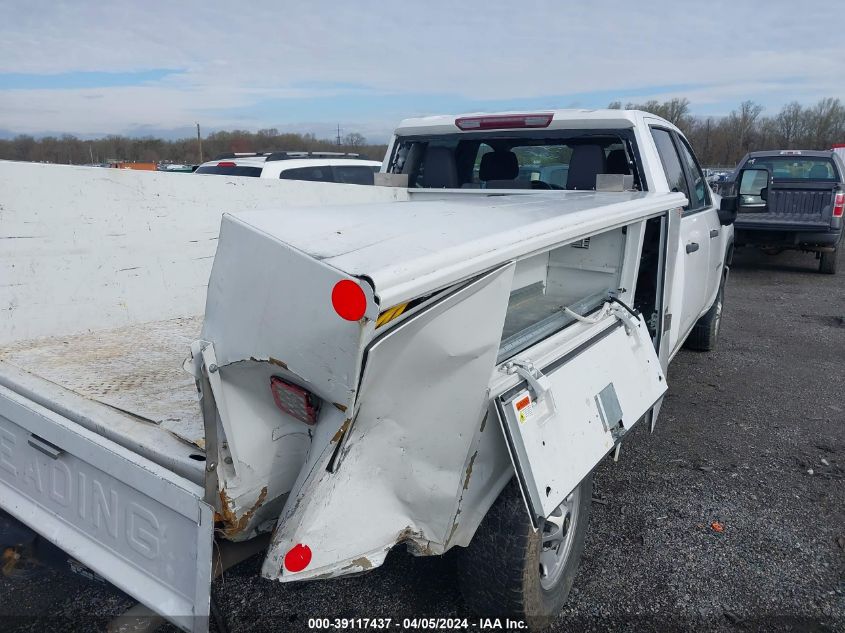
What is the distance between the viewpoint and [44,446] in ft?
Result: 6.38

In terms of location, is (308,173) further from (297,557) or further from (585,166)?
(297,557)

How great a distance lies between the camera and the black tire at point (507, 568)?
2.14 meters

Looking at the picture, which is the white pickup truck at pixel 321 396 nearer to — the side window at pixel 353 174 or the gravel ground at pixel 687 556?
the gravel ground at pixel 687 556

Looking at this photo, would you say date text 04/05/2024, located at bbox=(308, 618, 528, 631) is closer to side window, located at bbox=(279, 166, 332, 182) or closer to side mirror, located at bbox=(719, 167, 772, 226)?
side mirror, located at bbox=(719, 167, 772, 226)

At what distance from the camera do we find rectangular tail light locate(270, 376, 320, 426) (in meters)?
1.64

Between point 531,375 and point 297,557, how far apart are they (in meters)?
0.91

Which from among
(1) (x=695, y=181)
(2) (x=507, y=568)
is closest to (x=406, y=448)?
(2) (x=507, y=568)

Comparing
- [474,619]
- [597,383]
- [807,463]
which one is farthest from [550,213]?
[807,463]

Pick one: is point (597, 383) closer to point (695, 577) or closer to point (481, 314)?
point (481, 314)

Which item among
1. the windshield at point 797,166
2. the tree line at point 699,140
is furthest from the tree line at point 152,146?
the windshield at point 797,166

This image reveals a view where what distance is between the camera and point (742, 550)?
3008 mm

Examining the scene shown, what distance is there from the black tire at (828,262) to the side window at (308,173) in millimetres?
8431

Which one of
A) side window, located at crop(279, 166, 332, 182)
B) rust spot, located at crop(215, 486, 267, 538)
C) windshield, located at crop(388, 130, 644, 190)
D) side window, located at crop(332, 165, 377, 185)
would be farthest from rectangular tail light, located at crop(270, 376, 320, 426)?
side window, located at crop(332, 165, 377, 185)

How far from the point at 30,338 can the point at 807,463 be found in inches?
169
